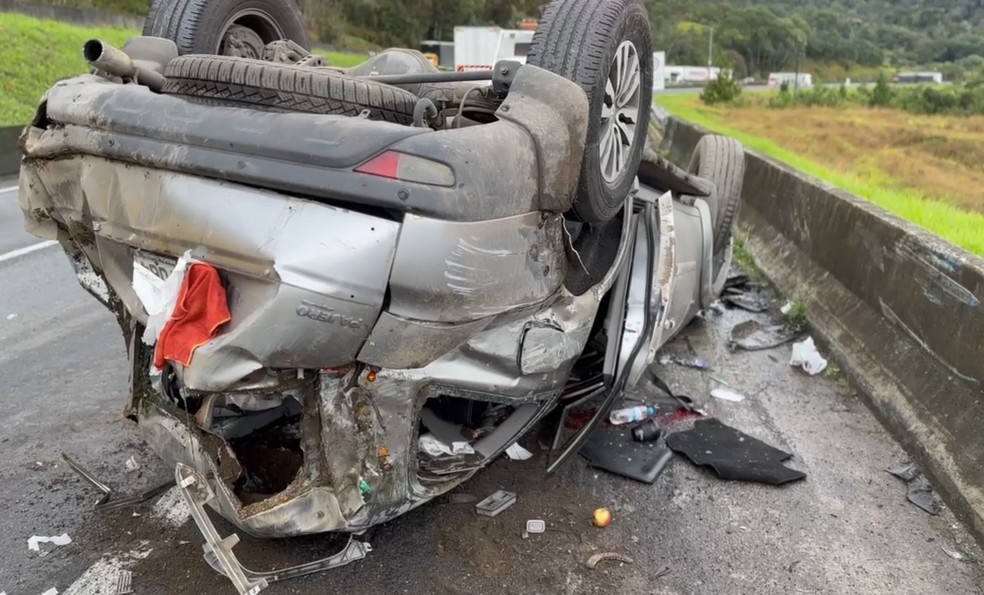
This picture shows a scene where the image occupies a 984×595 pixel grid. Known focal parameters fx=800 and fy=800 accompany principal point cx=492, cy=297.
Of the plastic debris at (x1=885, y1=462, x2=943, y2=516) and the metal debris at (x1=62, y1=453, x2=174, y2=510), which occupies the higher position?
the metal debris at (x1=62, y1=453, x2=174, y2=510)

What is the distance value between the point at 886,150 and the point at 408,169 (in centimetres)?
2741

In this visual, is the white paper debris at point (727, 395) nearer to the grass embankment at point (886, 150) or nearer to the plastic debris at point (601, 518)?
the plastic debris at point (601, 518)

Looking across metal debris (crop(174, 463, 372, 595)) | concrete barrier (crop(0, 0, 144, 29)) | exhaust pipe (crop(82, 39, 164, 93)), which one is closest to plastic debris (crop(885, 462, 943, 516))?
metal debris (crop(174, 463, 372, 595))

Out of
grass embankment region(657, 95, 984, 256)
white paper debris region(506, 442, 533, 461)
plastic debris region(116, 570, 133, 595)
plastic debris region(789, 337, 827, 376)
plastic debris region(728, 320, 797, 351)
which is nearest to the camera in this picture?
plastic debris region(116, 570, 133, 595)

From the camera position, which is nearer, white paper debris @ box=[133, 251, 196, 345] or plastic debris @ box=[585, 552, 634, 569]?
white paper debris @ box=[133, 251, 196, 345]

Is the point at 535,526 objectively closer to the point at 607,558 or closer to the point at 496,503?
the point at 496,503

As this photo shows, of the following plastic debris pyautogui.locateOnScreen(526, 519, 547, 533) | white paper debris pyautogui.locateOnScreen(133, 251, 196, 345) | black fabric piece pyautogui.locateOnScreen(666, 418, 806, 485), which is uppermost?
white paper debris pyautogui.locateOnScreen(133, 251, 196, 345)

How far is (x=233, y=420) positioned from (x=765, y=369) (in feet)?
10.2

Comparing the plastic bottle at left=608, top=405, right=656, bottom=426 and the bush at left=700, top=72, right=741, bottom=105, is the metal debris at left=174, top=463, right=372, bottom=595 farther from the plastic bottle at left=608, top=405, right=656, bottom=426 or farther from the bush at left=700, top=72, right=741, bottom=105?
the bush at left=700, top=72, right=741, bottom=105

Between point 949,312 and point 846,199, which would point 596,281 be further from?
point 846,199

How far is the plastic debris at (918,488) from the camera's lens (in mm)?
3195

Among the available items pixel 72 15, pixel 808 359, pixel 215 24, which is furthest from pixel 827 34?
pixel 215 24

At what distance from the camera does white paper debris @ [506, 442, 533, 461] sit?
11.4ft

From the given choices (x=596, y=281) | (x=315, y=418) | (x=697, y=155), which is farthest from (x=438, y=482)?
(x=697, y=155)
